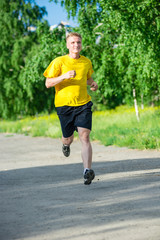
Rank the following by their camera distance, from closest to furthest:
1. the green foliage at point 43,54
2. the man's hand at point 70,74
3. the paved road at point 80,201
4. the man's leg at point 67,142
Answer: the paved road at point 80,201 < the man's hand at point 70,74 < the man's leg at point 67,142 < the green foliage at point 43,54

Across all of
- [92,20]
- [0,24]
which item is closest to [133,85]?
[92,20]

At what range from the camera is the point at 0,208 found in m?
4.86

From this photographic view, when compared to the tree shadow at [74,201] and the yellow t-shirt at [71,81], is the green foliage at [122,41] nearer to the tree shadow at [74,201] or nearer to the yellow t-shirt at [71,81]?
the tree shadow at [74,201]

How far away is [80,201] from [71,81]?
6.12 feet

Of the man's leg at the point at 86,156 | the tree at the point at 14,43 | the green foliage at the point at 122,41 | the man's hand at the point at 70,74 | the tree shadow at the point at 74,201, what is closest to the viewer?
the tree shadow at the point at 74,201

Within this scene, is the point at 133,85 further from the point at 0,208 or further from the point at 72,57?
the point at 0,208

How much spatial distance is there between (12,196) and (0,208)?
711 millimetres

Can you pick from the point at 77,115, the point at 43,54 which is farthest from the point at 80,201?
the point at 43,54

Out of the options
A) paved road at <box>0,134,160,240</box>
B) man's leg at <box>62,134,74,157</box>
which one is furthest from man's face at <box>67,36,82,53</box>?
paved road at <box>0,134,160,240</box>

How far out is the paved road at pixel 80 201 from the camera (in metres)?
3.77

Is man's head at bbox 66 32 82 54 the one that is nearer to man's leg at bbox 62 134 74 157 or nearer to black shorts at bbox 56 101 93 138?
black shorts at bbox 56 101 93 138

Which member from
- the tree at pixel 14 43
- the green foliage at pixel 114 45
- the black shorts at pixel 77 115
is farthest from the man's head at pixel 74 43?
the tree at pixel 14 43

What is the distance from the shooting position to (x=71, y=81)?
6.18 meters

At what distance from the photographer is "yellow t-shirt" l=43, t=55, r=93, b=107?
6180 mm
